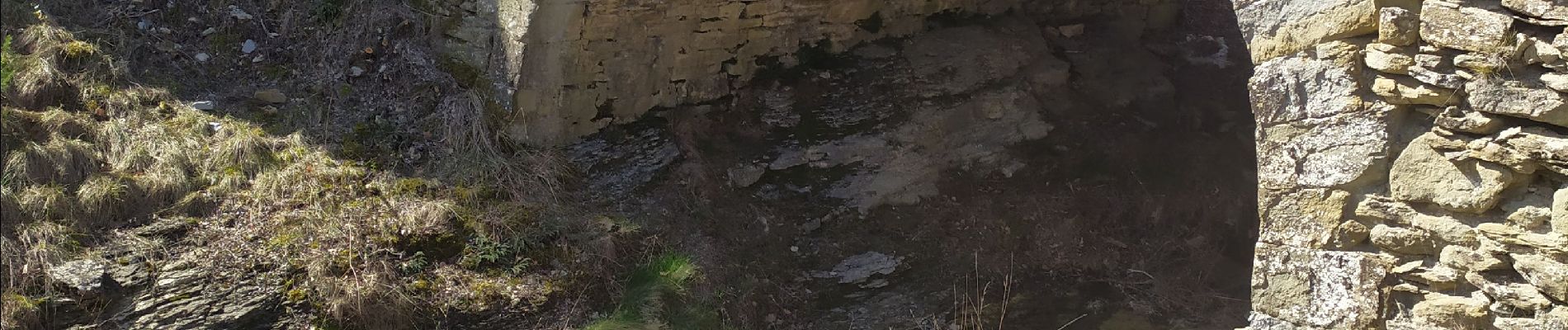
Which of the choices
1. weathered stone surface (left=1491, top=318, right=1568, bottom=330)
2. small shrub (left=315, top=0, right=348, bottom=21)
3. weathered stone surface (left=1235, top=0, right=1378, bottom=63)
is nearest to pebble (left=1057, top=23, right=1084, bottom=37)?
weathered stone surface (left=1235, top=0, right=1378, bottom=63)

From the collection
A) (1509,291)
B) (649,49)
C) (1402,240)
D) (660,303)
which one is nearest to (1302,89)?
(1402,240)

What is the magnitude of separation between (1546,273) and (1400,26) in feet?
2.24

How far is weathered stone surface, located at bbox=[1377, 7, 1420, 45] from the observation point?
9.57 ft

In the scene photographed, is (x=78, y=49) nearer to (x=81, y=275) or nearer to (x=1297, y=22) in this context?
(x=81, y=275)

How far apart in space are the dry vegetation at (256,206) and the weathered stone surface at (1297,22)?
9.01 feet

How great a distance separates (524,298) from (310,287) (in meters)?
0.79

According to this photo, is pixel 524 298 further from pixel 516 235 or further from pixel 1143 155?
pixel 1143 155

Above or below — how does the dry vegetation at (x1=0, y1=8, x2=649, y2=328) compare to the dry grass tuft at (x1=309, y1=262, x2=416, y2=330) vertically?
above

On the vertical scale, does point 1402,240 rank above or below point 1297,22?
below

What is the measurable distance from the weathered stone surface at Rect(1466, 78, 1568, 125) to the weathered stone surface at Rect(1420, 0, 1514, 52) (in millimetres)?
90

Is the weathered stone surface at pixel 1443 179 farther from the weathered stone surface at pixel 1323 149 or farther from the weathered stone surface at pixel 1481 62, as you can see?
the weathered stone surface at pixel 1481 62

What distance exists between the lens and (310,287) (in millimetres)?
4289

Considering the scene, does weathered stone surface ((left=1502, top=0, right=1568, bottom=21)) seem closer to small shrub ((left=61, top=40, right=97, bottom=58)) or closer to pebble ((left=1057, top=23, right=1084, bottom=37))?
pebble ((left=1057, top=23, right=1084, bottom=37))

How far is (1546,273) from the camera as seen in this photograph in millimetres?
2732
